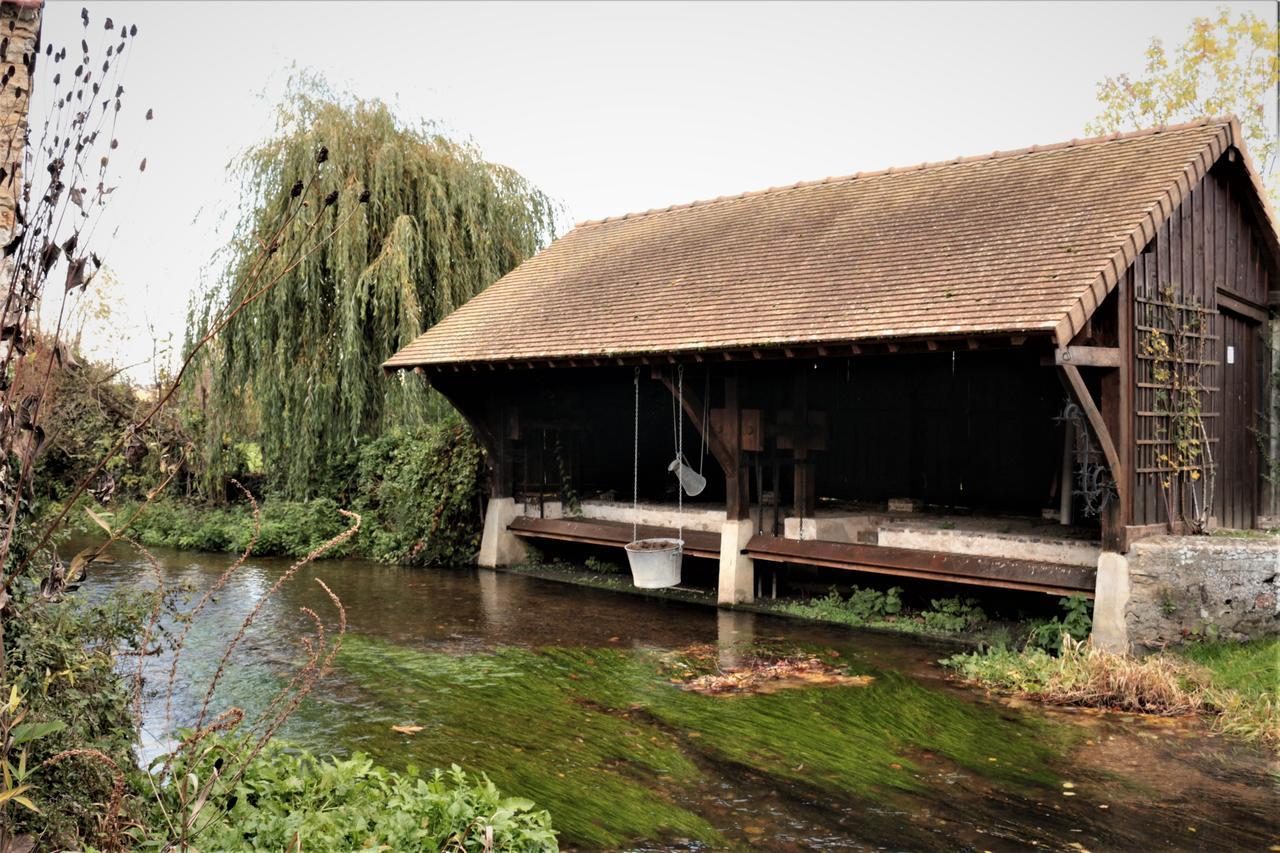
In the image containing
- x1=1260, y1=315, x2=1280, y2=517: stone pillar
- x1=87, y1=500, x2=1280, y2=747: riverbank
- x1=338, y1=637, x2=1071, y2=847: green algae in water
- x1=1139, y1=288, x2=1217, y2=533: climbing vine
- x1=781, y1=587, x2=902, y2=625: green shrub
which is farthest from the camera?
x1=1260, y1=315, x2=1280, y2=517: stone pillar

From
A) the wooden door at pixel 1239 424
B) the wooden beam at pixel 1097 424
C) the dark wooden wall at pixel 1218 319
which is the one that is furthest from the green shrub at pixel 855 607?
the wooden door at pixel 1239 424

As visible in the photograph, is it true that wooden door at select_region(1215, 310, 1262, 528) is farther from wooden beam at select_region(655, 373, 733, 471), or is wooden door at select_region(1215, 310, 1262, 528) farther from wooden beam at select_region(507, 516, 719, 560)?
wooden beam at select_region(507, 516, 719, 560)

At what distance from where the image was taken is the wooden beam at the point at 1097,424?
781 centimetres

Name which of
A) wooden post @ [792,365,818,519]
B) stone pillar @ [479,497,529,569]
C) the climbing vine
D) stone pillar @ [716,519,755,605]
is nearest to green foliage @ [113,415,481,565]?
stone pillar @ [479,497,529,569]

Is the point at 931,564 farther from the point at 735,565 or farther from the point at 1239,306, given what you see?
the point at 1239,306

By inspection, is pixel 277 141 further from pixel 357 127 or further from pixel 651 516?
pixel 651 516

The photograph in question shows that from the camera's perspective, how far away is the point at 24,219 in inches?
111

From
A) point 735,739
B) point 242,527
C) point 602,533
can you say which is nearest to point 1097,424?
point 735,739

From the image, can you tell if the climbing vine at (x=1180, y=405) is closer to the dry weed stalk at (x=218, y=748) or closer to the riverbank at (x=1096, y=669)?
the riverbank at (x=1096, y=669)

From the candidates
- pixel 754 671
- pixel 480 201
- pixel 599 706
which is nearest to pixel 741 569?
pixel 754 671

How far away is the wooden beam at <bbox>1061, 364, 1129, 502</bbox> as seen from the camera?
7.81m

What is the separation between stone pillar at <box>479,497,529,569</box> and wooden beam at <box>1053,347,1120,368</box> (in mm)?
7763

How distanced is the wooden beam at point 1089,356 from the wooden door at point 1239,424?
262 centimetres

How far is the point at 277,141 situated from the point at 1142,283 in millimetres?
13133
